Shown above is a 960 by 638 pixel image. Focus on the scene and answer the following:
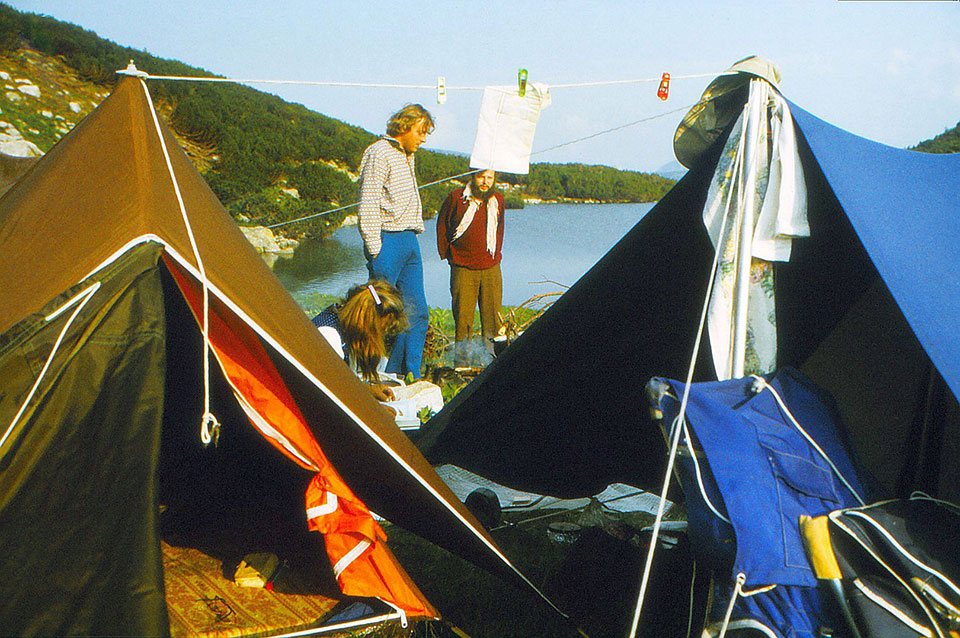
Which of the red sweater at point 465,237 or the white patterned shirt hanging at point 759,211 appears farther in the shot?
the red sweater at point 465,237

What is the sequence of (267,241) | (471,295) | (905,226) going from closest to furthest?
(905,226) → (471,295) → (267,241)

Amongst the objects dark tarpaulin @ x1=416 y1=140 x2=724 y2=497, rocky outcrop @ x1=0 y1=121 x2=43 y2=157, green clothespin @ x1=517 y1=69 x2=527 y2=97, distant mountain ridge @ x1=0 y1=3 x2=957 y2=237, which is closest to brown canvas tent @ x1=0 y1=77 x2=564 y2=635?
dark tarpaulin @ x1=416 y1=140 x2=724 y2=497

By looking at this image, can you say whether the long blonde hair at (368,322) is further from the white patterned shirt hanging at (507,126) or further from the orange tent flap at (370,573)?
the orange tent flap at (370,573)

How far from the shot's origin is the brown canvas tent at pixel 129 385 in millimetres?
1487

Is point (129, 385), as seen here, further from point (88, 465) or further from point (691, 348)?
point (691, 348)

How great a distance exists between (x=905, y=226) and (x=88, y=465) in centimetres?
205

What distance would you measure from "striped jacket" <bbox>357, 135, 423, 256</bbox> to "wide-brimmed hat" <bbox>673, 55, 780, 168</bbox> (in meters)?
2.09

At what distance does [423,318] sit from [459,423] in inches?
65.7

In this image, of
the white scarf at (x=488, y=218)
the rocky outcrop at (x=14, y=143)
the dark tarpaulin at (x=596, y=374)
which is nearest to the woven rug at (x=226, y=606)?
the dark tarpaulin at (x=596, y=374)

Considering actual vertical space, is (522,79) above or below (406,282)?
above

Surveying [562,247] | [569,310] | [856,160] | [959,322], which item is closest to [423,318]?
[569,310]

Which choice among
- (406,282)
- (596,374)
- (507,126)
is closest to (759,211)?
(596,374)

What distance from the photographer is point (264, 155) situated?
16469 millimetres

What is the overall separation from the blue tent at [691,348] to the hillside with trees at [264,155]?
29.6 feet
